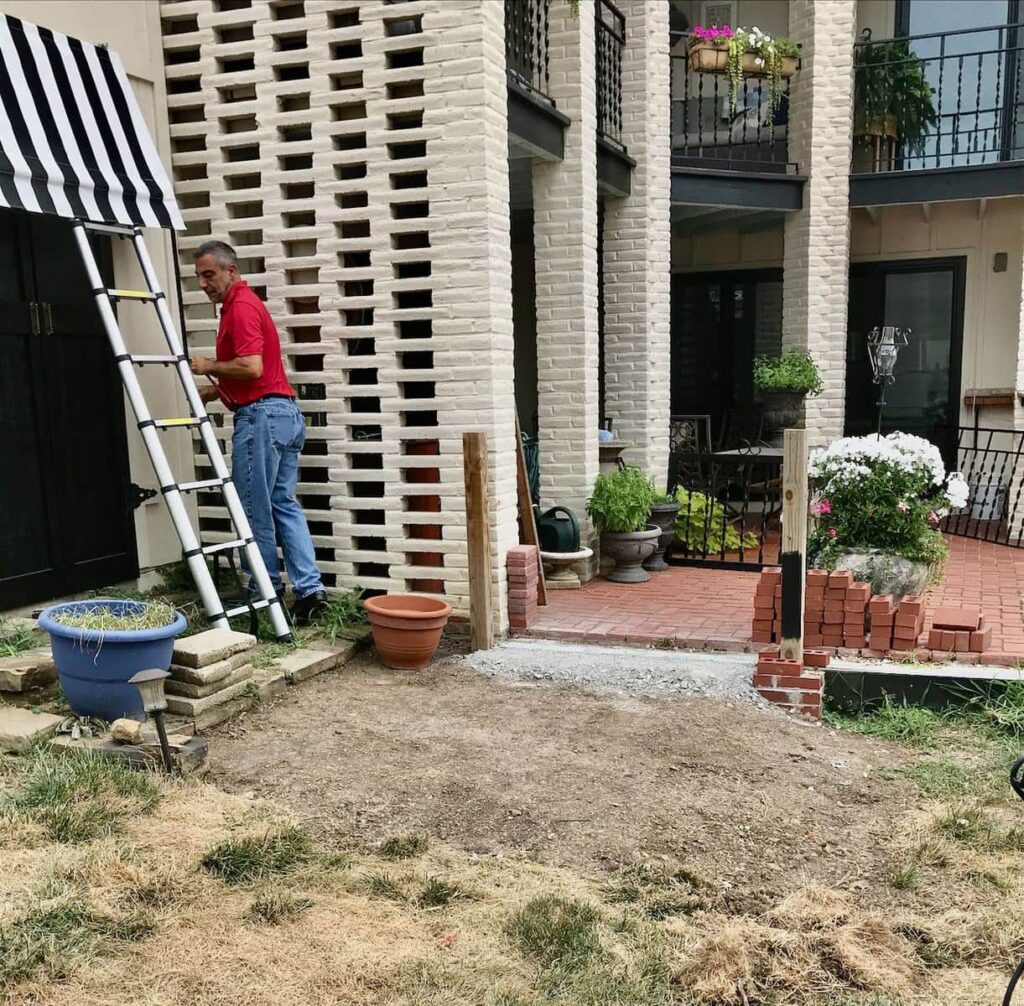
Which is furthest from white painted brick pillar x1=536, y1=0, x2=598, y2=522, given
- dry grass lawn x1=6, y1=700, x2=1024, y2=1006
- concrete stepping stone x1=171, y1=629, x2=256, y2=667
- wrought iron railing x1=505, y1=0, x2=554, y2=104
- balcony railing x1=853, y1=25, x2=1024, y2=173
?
balcony railing x1=853, y1=25, x2=1024, y2=173

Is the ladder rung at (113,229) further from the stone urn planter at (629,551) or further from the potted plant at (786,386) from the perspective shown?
the potted plant at (786,386)

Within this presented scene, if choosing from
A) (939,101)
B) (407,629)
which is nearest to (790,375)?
(939,101)

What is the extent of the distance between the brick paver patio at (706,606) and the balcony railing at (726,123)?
5332 millimetres

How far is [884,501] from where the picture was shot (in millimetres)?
5391

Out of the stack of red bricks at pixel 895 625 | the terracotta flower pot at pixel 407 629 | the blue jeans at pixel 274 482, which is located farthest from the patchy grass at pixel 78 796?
the stack of red bricks at pixel 895 625

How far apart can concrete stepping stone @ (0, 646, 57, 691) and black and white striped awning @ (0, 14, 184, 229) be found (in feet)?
6.86

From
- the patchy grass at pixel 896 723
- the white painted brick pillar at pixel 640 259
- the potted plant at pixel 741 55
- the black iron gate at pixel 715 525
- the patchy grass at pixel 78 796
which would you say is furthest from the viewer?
the potted plant at pixel 741 55

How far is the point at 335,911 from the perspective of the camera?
2688 mm

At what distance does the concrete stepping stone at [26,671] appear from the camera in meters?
3.98

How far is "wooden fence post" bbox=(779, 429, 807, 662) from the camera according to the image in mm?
4508

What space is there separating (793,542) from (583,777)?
1687mm

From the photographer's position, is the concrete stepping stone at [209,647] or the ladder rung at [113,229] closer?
the concrete stepping stone at [209,647]

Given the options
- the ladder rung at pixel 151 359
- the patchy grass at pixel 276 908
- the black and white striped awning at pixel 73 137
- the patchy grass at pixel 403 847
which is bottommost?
the patchy grass at pixel 403 847

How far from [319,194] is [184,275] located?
3.45 feet
